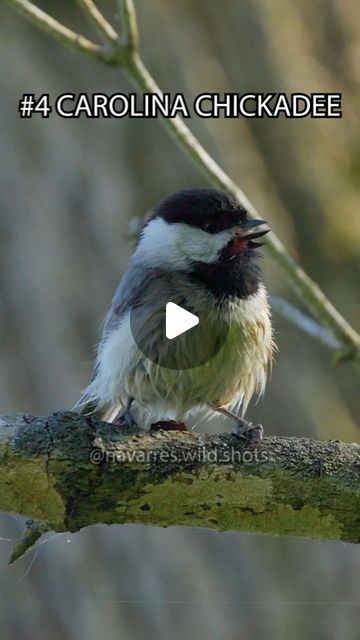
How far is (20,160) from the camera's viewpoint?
13.5 feet

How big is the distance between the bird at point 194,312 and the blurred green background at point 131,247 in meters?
1.34

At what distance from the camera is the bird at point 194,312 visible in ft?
7.82

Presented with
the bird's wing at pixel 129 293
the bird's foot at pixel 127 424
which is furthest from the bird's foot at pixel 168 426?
the bird's wing at pixel 129 293

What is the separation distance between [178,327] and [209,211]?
27 centimetres

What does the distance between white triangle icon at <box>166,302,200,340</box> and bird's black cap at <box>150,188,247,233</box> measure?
0.62 ft

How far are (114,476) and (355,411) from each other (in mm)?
2281

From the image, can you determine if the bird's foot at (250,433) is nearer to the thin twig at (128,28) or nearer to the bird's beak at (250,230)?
the bird's beak at (250,230)

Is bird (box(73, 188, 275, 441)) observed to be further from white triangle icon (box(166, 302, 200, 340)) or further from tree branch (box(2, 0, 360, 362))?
tree branch (box(2, 0, 360, 362))

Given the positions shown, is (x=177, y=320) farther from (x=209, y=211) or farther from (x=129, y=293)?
(x=209, y=211)

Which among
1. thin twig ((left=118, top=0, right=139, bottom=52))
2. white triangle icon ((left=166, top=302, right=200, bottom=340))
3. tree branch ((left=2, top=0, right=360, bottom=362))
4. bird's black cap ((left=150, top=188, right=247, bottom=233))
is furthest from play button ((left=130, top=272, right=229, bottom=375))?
thin twig ((left=118, top=0, right=139, bottom=52))

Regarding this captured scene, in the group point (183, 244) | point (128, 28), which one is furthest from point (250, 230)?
point (128, 28)

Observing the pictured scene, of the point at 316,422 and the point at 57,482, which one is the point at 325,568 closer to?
the point at 316,422

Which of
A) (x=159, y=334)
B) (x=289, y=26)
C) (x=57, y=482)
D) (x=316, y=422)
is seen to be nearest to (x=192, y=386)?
(x=159, y=334)

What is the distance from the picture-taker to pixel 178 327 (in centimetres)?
242
